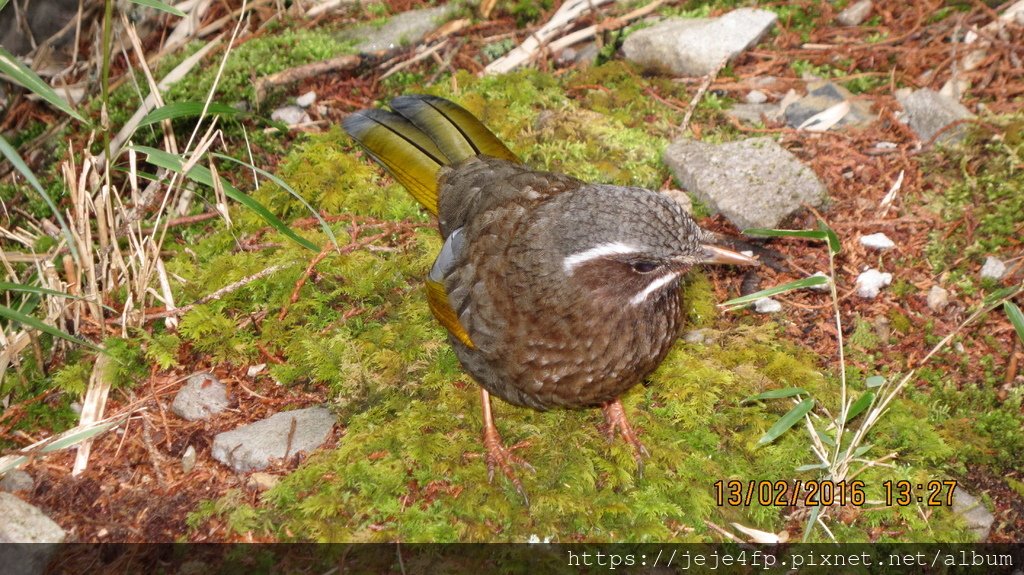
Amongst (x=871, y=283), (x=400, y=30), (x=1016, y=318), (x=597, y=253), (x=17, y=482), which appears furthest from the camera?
(x=400, y=30)

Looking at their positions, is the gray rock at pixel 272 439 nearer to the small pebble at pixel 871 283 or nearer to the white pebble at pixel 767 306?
the white pebble at pixel 767 306

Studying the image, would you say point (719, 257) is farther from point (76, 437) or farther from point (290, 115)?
point (290, 115)

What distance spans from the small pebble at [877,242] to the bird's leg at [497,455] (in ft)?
8.54

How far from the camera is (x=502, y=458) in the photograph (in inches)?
162

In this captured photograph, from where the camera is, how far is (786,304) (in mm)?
4984

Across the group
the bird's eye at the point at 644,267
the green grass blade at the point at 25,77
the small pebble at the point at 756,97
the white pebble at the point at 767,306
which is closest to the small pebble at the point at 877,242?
the white pebble at the point at 767,306

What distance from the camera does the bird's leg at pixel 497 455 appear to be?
159 inches

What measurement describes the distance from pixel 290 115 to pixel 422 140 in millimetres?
1969

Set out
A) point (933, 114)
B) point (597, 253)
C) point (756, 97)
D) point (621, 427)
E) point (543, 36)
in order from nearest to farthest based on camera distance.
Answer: point (597, 253) < point (621, 427) < point (933, 114) < point (756, 97) < point (543, 36)

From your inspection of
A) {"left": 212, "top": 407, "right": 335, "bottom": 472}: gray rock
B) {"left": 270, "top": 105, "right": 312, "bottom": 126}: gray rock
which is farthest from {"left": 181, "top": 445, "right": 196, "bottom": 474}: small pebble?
{"left": 270, "top": 105, "right": 312, "bottom": 126}: gray rock

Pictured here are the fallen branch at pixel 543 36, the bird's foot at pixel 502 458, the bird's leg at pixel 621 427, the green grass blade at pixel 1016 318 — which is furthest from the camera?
the fallen branch at pixel 543 36

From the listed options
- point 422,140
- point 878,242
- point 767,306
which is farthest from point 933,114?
point 422,140

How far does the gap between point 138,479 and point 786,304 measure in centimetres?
373

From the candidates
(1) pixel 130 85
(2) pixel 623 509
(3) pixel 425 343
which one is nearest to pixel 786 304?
(2) pixel 623 509
